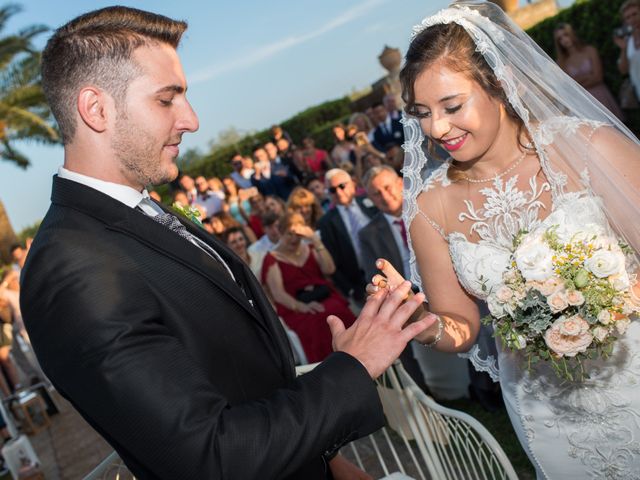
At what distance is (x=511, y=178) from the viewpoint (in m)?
3.14

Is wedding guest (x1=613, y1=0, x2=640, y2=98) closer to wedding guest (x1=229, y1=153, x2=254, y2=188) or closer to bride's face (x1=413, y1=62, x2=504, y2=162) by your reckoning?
bride's face (x1=413, y1=62, x2=504, y2=162)

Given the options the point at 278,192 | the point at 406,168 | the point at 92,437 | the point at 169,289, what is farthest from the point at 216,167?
the point at 169,289

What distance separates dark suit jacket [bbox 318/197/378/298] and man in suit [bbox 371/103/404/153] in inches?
129

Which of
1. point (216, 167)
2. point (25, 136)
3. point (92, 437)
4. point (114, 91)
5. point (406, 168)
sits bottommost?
point (92, 437)

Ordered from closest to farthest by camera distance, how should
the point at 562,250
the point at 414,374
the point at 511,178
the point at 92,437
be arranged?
the point at 562,250 → the point at 511,178 → the point at 414,374 → the point at 92,437

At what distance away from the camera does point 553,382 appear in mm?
2961

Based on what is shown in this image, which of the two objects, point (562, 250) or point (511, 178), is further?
point (511, 178)

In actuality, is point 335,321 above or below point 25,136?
below

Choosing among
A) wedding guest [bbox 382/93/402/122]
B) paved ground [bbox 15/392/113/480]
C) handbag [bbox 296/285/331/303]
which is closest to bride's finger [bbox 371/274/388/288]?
handbag [bbox 296/285/331/303]

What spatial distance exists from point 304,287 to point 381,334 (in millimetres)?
4981

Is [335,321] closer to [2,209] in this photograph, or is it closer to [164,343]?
[164,343]

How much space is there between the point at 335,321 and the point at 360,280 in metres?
5.20

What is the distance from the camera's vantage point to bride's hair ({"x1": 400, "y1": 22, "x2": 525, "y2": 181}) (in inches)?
118

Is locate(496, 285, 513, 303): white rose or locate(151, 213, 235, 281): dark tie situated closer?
locate(151, 213, 235, 281): dark tie
